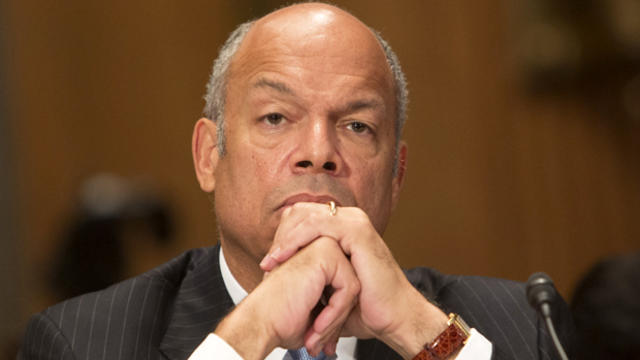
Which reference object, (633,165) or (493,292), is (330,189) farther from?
(633,165)

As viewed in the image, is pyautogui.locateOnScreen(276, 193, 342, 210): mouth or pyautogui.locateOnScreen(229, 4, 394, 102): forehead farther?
pyautogui.locateOnScreen(229, 4, 394, 102): forehead

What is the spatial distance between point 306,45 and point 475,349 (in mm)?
887

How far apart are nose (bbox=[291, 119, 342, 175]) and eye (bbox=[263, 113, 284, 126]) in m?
0.07

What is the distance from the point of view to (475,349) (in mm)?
1979

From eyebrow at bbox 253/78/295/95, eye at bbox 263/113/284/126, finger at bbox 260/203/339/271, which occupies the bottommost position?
finger at bbox 260/203/339/271

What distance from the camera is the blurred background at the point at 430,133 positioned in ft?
14.5

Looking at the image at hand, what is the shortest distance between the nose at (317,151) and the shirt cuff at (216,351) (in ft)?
1.63

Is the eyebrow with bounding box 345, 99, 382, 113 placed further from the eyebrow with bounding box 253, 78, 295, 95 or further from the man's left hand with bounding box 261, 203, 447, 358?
the man's left hand with bounding box 261, 203, 447, 358

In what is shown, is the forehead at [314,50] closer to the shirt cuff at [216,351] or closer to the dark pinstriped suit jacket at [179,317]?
the dark pinstriped suit jacket at [179,317]

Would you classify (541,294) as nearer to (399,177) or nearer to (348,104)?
(348,104)

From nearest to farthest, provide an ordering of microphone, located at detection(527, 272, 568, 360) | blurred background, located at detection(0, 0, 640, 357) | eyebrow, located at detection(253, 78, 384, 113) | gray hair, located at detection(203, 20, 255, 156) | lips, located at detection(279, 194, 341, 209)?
microphone, located at detection(527, 272, 568, 360)
lips, located at detection(279, 194, 341, 209)
eyebrow, located at detection(253, 78, 384, 113)
gray hair, located at detection(203, 20, 255, 156)
blurred background, located at detection(0, 0, 640, 357)

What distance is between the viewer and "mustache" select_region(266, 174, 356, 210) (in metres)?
2.13

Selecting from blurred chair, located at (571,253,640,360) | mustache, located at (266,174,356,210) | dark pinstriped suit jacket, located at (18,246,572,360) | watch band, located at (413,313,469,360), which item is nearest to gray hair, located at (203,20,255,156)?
mustache, located at (266,174,356,210)

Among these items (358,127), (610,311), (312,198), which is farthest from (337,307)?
(610,311)
